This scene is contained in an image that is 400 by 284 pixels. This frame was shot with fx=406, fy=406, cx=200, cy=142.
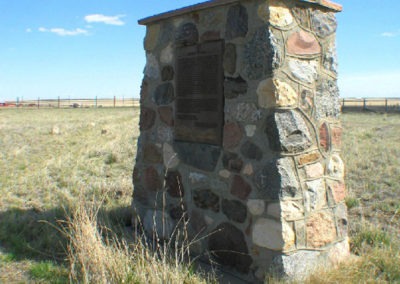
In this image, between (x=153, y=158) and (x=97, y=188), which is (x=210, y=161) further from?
(x=97, y=188)

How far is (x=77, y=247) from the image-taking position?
361 centimetres

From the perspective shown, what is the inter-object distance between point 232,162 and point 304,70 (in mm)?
1047

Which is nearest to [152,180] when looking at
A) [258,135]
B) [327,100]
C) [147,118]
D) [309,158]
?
[147,118]

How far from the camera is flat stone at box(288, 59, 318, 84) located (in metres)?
3.51

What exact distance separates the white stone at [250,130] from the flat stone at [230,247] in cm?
90

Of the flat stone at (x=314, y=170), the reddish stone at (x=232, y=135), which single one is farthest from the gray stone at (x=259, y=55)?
the flat stone at (x=314, y=170)

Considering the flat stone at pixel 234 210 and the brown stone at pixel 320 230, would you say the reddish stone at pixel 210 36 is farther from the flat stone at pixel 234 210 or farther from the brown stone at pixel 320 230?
the brown stone at pixel 320 230

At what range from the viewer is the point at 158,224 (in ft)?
15.5

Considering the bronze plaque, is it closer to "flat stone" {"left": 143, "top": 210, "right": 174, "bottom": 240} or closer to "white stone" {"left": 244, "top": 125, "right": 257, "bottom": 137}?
"white stone" {"left": 244, "top": 125, "right": 257, "bottom": 137}

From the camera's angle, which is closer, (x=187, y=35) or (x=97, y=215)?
(x=187, y=35)

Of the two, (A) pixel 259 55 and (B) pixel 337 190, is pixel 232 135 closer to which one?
(A) pixel 259 55

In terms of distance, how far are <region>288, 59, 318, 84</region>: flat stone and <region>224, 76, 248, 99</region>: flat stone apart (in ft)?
1.41

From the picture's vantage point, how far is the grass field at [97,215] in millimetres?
3447

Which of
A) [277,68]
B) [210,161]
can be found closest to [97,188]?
[210,161]
